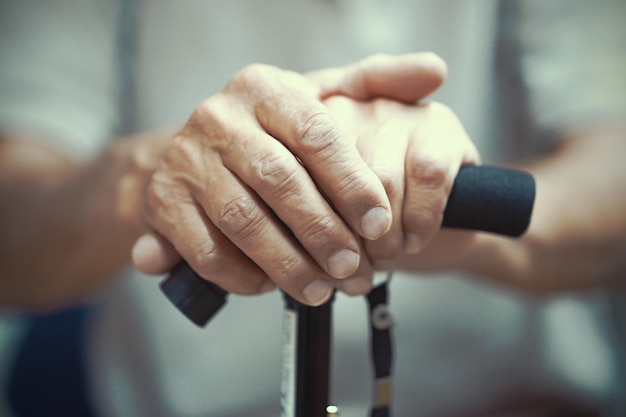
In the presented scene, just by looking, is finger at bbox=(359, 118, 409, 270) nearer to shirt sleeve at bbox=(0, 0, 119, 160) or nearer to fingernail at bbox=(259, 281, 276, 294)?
fingernail at bbox=(259, 281, 276, 294)

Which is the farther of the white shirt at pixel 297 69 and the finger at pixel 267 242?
the white shirt at pixel 297 69

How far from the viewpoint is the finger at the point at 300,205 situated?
264 millimetres

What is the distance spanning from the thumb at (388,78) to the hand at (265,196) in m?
0.05

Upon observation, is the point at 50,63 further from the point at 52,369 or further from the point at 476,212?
the point at 476,212

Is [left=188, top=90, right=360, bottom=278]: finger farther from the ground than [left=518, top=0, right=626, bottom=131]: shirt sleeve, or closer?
closer

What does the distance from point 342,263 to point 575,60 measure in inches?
19.4

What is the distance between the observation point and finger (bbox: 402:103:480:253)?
288mm

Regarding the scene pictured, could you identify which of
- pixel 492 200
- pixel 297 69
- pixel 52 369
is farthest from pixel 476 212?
pixel 52 369

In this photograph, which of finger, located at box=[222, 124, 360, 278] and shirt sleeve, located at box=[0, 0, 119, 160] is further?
shirt sleeve, located at box=[0, 0, 119, 160]

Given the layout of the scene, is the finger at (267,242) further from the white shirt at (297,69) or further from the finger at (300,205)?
the white shirt at (297,69)

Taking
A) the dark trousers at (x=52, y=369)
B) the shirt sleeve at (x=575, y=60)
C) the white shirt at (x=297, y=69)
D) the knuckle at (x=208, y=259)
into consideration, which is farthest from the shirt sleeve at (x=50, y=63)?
the shirt sleeve at (x=575, y=60)

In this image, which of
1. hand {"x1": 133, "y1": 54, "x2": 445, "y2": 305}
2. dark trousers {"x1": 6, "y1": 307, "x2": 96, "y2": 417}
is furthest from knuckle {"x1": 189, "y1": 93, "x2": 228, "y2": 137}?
dark trousers {"x1": 6, "y1": 307, "x2": 96, "y2": 417}

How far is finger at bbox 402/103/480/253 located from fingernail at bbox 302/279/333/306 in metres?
0.06

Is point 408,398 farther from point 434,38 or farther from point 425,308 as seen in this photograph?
point 434,38
